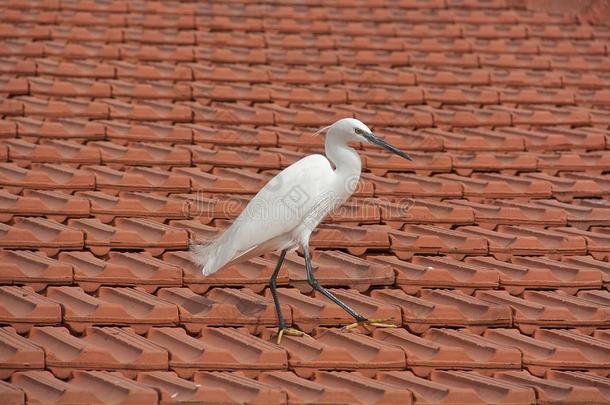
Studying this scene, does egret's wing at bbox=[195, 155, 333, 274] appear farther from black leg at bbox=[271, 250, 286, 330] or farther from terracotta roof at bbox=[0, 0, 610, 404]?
terracotta roof at bbox=[0, 0, 610, 404]

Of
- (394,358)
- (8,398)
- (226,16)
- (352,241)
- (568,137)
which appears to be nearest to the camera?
(8,398)

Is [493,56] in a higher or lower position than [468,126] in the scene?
higher

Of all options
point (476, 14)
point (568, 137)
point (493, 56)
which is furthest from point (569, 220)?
point (476, 14)

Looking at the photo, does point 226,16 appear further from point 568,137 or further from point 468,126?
point 568,137

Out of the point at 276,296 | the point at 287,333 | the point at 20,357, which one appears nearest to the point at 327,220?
the point at 276,296

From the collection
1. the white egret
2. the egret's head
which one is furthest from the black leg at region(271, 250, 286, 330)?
the egret's head

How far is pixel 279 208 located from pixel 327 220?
71 cm

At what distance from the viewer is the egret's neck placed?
448cm

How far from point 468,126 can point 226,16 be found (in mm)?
2112

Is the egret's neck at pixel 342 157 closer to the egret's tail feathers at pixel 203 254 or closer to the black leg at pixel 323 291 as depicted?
the black leg at pixel 323 291

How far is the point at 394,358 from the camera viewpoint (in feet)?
12.3

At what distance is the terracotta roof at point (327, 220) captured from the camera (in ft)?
12.2

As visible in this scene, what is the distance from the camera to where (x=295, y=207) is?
4398 mm

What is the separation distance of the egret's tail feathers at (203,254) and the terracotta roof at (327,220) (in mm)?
52
